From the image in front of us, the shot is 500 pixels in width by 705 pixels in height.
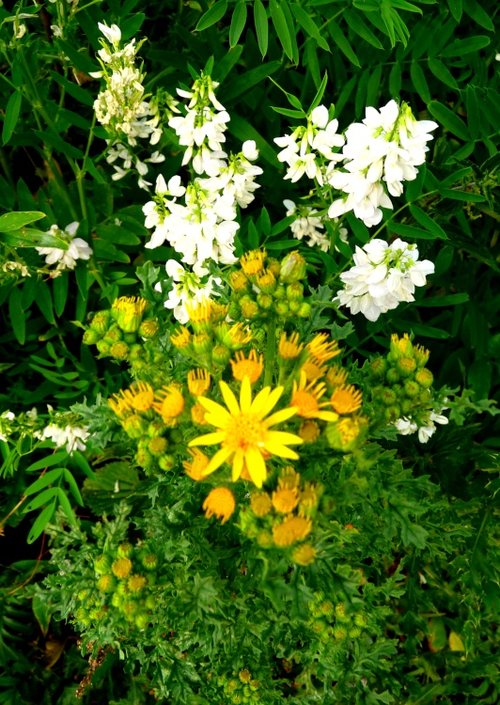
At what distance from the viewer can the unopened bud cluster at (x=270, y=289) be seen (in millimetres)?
1364

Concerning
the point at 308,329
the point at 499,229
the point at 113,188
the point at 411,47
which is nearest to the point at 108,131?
the point at 113,188

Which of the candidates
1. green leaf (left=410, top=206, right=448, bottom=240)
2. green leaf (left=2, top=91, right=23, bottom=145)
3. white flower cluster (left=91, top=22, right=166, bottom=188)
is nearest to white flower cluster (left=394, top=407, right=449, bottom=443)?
green leaf (left=410, top=206, right=448, bottom=240)

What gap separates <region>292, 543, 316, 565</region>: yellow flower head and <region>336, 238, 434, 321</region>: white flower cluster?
30.1 inches

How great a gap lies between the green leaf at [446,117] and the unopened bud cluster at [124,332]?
1090mm

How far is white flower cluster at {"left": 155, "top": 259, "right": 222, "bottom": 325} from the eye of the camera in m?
1.77

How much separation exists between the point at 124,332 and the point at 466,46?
1.37 meters

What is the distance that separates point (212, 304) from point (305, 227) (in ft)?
2.46

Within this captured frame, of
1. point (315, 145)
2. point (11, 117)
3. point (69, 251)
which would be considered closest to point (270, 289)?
point (315, 145)

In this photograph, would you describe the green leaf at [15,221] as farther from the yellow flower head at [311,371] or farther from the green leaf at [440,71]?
the green leaf at [440,71]

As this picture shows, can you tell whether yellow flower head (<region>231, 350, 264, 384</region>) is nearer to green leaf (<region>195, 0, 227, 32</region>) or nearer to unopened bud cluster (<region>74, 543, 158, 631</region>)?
unopened bud cluster (<region>74, 543, 158, 631</region>)

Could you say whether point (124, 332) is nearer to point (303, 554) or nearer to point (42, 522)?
point (303, 554)

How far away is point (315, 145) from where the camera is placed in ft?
5.74

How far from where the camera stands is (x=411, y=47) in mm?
2092

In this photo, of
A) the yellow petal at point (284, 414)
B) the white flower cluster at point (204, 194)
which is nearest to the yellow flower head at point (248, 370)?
the yellow petal at point (284, 414)
